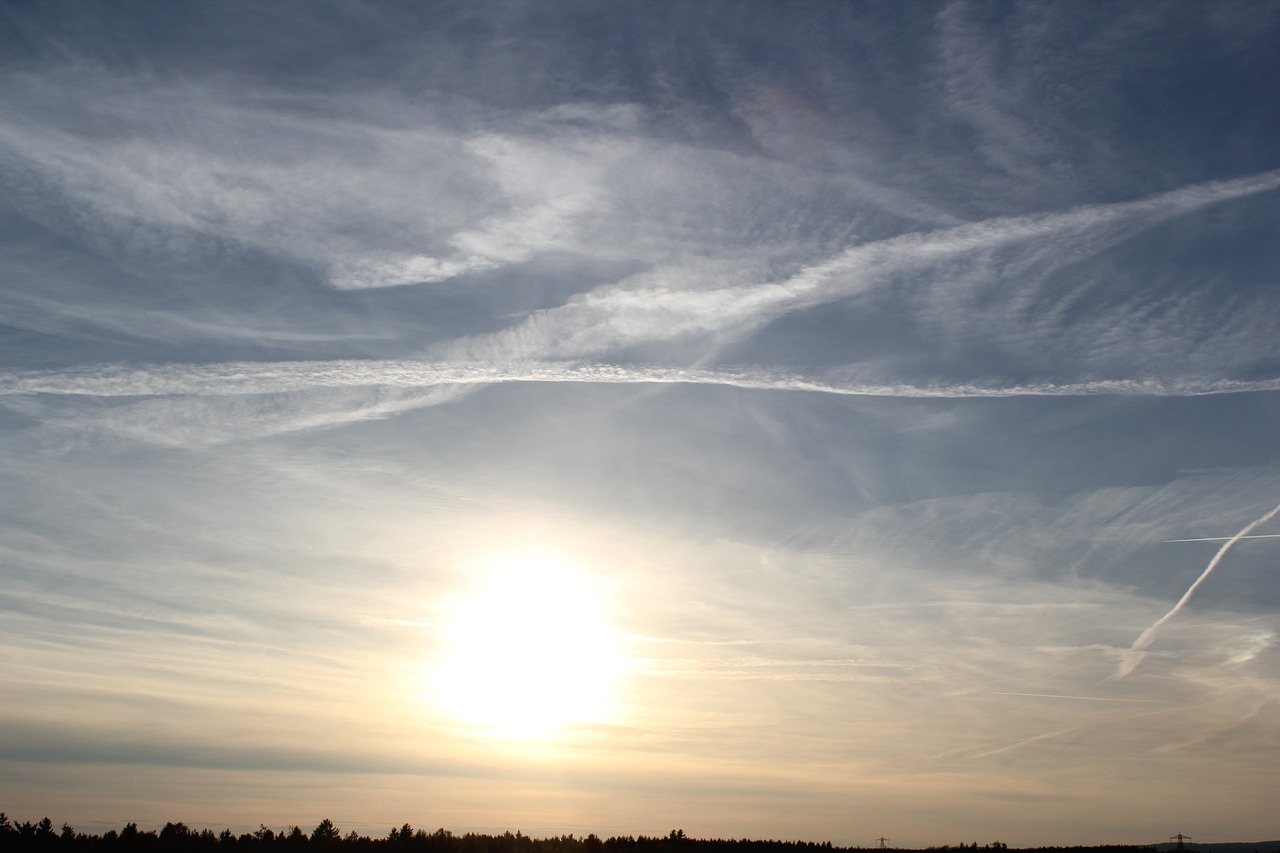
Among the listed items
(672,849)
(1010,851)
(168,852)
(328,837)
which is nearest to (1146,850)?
(1010,851)

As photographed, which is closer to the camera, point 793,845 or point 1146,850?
point 793,845

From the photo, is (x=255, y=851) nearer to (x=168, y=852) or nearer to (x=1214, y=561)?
(x=168, y=852)

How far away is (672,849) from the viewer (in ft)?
400

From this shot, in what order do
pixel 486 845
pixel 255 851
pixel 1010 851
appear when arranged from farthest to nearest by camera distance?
1. pixel 1010 851
2. pixel 486 845
3. pixel 255 851

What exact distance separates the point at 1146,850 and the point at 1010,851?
53.8 metres

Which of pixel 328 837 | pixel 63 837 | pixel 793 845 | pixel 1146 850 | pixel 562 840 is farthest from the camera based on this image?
pixel 1146 850

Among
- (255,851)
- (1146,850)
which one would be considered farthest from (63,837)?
(1146,850)

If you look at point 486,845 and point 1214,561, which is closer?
point 486,845

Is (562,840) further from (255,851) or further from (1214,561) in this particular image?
(1214,561)

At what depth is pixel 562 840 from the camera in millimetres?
111062

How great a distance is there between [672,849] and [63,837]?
232ft

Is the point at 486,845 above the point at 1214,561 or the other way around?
the other way around

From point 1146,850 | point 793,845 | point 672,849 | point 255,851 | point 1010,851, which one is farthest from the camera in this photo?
point 1146,850

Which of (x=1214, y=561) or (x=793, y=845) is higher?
(x=1214, y=561)
